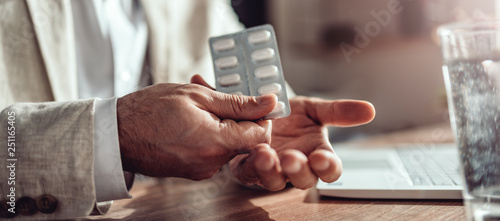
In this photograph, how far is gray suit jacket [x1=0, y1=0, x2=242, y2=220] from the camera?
39cm

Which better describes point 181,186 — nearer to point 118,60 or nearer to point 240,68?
point 240,68

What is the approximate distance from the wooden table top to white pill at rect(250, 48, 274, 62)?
0.18 meters

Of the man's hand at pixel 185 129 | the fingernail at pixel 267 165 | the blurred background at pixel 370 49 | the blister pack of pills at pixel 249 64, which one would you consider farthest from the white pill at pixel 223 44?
the blurred background at pixel 370 49

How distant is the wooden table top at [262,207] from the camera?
0.42 metres

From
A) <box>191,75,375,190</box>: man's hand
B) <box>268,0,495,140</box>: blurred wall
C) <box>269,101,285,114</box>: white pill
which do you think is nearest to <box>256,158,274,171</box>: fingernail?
<box>191,75,375,190</box>: man's hand

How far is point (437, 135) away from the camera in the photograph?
1198 mm

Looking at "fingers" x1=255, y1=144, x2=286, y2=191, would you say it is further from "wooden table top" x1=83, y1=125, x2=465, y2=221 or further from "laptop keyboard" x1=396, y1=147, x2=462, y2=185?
"laptop keyboard" x1=396, y1=147, x2=462, y2=185

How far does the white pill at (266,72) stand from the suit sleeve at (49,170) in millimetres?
208

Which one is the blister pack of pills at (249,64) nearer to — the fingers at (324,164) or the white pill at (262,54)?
the white pill at (262,54)

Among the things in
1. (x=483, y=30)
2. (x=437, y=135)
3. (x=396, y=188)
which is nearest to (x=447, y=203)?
(x=396, y=188)

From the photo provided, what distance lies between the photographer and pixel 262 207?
0.47 meters

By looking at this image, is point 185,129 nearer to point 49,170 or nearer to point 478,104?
point 49,170

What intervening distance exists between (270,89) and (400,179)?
0.70 ft

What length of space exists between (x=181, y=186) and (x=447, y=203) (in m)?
0.38
